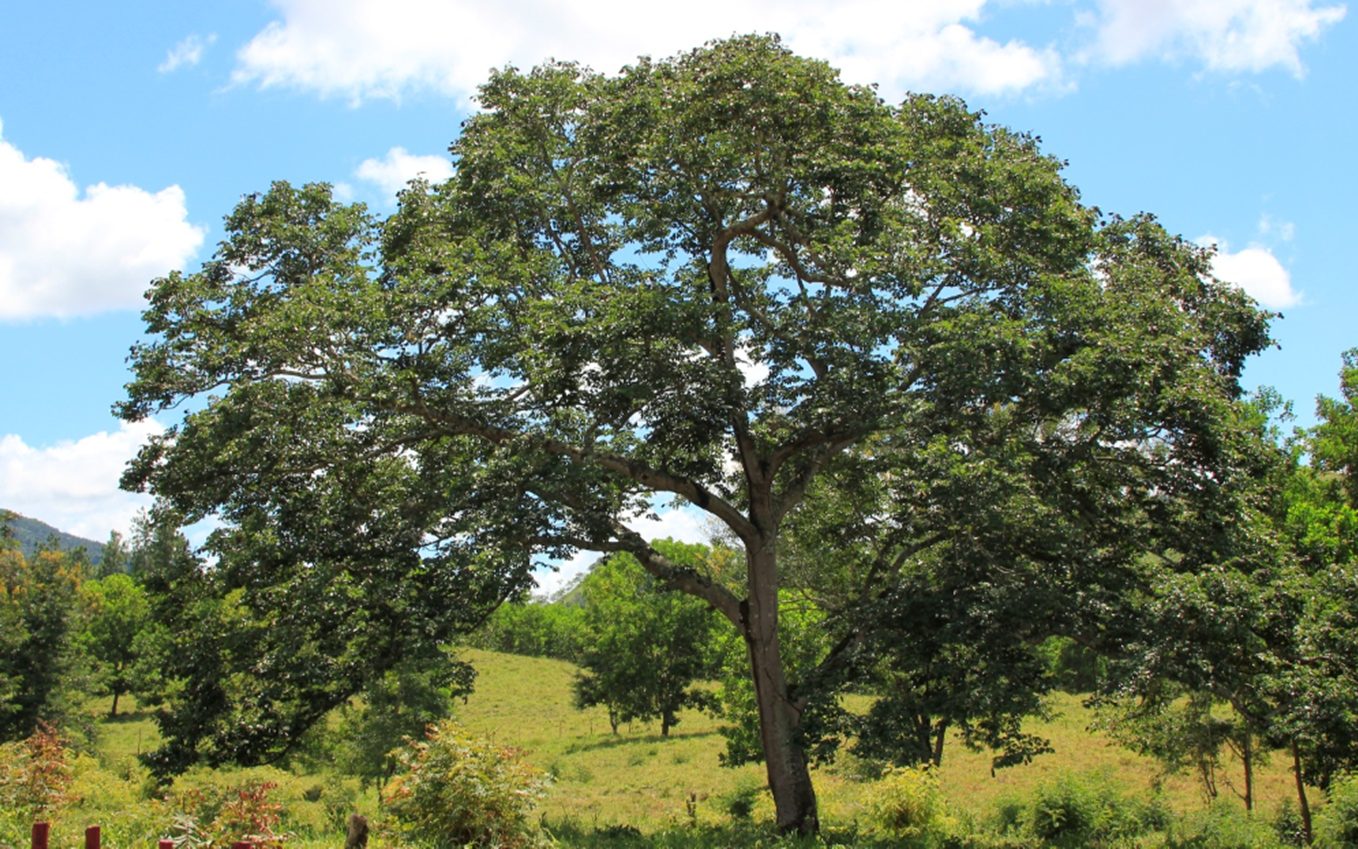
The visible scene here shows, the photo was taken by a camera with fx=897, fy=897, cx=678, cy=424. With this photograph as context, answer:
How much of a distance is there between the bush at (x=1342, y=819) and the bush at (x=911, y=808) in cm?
565

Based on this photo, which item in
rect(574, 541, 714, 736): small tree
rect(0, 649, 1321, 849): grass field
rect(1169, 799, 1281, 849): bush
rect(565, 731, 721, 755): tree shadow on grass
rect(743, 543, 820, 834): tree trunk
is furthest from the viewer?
rect(574, 541, 714, 736): small tree

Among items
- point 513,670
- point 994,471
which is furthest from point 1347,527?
point 513,670

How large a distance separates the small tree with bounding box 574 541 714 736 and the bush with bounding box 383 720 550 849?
1505 inches

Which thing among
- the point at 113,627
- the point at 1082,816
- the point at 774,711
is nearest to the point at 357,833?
the point at 774,711

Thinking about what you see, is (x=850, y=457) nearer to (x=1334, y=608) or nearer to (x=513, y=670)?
(x=1334, y=608)

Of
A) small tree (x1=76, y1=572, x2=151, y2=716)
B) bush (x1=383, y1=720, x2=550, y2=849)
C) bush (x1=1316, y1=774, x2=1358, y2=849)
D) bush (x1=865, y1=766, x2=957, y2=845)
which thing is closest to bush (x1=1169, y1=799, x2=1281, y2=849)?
bush (x1=1316, y1=774, x2=1358, y2=849)

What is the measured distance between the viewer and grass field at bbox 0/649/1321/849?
46.6 feet

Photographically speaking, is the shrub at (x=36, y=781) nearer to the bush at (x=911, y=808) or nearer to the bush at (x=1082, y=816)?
the bush at (x=911, y=808)

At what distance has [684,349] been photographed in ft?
48.7

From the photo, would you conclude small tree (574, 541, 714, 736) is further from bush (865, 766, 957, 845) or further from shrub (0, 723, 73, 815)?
shrub (0, 723, 73, 815)

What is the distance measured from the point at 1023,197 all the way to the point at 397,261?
1024 cm

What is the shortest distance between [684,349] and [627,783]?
82.4 feet

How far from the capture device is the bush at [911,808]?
46.2 feet

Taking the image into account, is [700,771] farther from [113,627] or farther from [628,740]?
[113,627]
